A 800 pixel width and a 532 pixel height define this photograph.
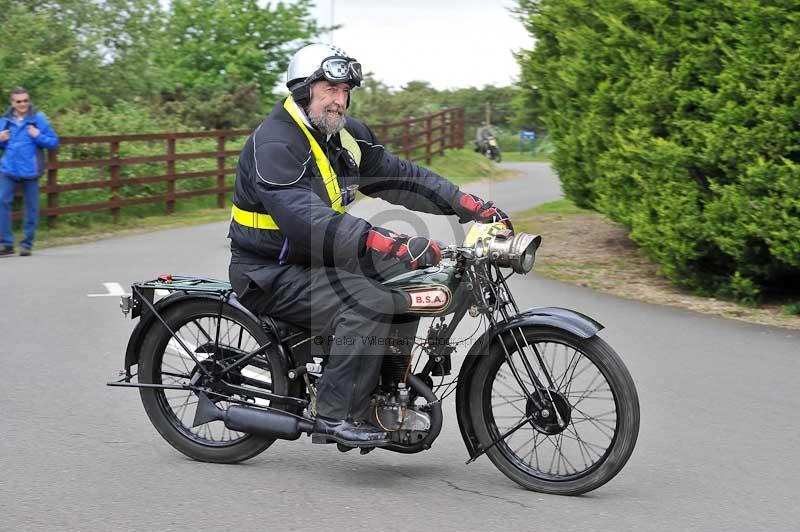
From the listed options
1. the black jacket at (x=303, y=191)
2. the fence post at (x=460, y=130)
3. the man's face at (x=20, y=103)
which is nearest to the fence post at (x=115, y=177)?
the man's face at (x=20, y=103)

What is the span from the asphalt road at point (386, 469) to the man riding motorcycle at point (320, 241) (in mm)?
438

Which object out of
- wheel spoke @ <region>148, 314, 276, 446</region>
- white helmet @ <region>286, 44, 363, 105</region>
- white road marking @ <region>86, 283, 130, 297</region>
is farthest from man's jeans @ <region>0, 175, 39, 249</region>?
white helmet @ <region>286, 44, 363, 105</region>

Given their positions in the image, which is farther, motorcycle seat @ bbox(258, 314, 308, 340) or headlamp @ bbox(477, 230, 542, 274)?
motorcycle seat @ bbox(258, 314, 308, 340)

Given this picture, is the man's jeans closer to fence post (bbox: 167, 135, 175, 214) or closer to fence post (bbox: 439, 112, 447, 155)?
fence post (bbox: 167, 135, 175, 214)

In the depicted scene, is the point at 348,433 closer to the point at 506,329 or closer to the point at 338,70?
the point at 506,329

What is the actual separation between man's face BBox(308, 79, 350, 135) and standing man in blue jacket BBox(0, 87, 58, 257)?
952 cm

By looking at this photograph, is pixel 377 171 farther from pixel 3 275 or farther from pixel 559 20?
pixel 559 20

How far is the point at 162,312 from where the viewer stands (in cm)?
587

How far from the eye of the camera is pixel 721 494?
541cm

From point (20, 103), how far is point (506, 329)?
33.3 ft

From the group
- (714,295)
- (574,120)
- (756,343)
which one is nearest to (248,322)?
(756,343)

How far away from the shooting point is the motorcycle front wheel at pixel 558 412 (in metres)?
5.12

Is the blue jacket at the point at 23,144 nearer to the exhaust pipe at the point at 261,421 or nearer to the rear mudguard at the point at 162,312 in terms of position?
the rear mudguard at the point at 162,312

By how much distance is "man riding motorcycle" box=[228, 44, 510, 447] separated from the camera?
5234 mm
